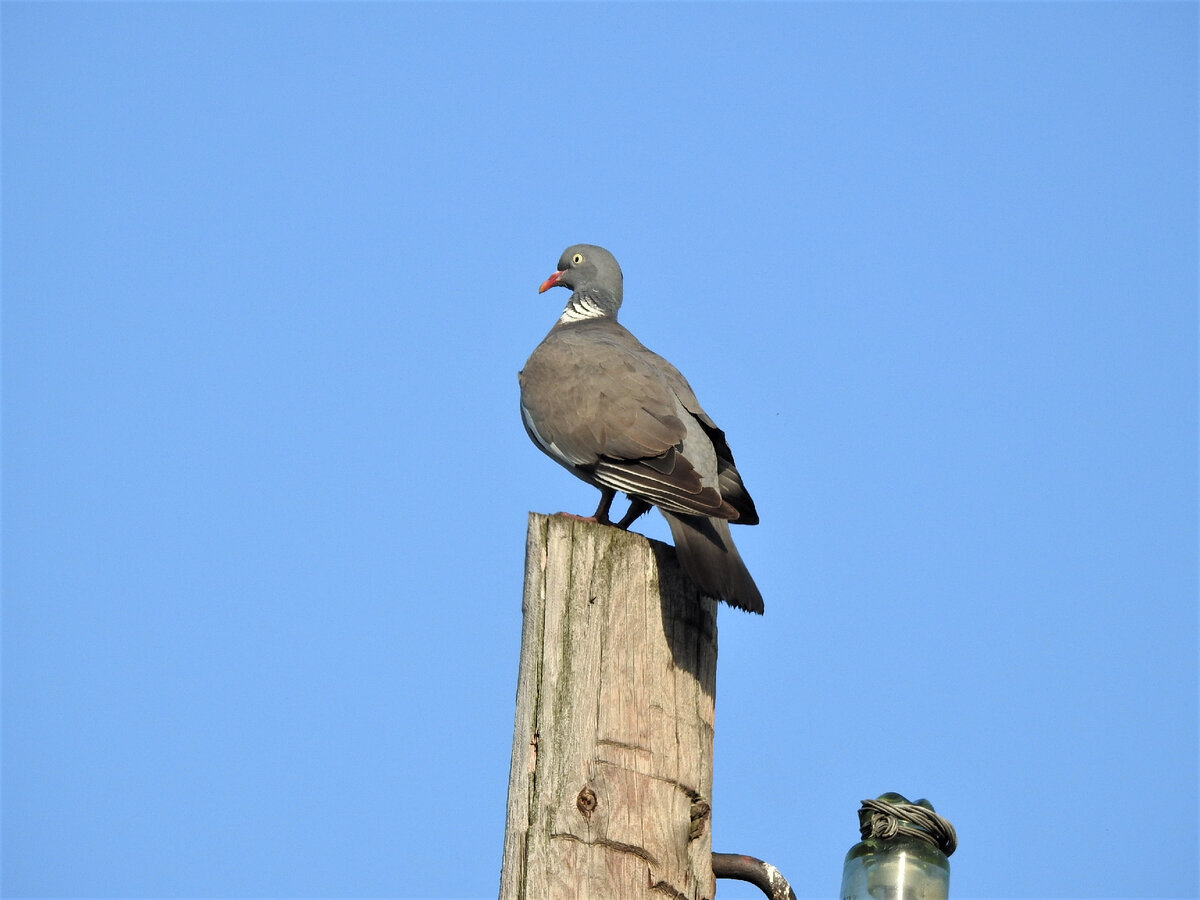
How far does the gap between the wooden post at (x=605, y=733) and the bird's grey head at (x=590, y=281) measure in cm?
366

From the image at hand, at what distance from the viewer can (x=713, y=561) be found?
449 cm

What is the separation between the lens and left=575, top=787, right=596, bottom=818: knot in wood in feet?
12.3

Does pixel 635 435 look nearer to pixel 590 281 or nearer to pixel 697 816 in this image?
pixel 697 816

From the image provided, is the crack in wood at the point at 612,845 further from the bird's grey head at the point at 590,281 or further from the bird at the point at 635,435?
the bird's grey head at the point at 590,281

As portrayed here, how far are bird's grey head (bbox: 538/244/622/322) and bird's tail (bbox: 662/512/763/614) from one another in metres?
2.91

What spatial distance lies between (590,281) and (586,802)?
4.52 meters

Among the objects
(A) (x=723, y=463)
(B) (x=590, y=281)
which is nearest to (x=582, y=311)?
(B) (x=590, y=281)

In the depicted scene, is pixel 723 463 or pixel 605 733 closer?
pixel 605 733

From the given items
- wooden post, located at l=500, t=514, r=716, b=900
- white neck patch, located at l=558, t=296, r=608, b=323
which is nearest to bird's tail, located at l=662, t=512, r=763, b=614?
wooden post, located at l=500, t=514, r=716, b=900

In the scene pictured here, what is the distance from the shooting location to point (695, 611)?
14.0 feet

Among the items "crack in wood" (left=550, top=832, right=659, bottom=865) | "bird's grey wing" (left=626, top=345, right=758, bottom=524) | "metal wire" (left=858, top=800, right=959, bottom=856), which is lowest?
"crack in wood" (left=550, top=832, right=659, bottom=865)

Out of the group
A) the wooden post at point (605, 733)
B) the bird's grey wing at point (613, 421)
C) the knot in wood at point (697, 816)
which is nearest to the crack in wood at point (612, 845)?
the wooden post at point (605, 733)

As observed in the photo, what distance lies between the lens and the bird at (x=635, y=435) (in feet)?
16.6

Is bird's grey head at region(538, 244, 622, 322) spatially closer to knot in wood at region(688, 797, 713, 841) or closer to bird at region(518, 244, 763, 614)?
bird at region(518, 244, 763, 614)
